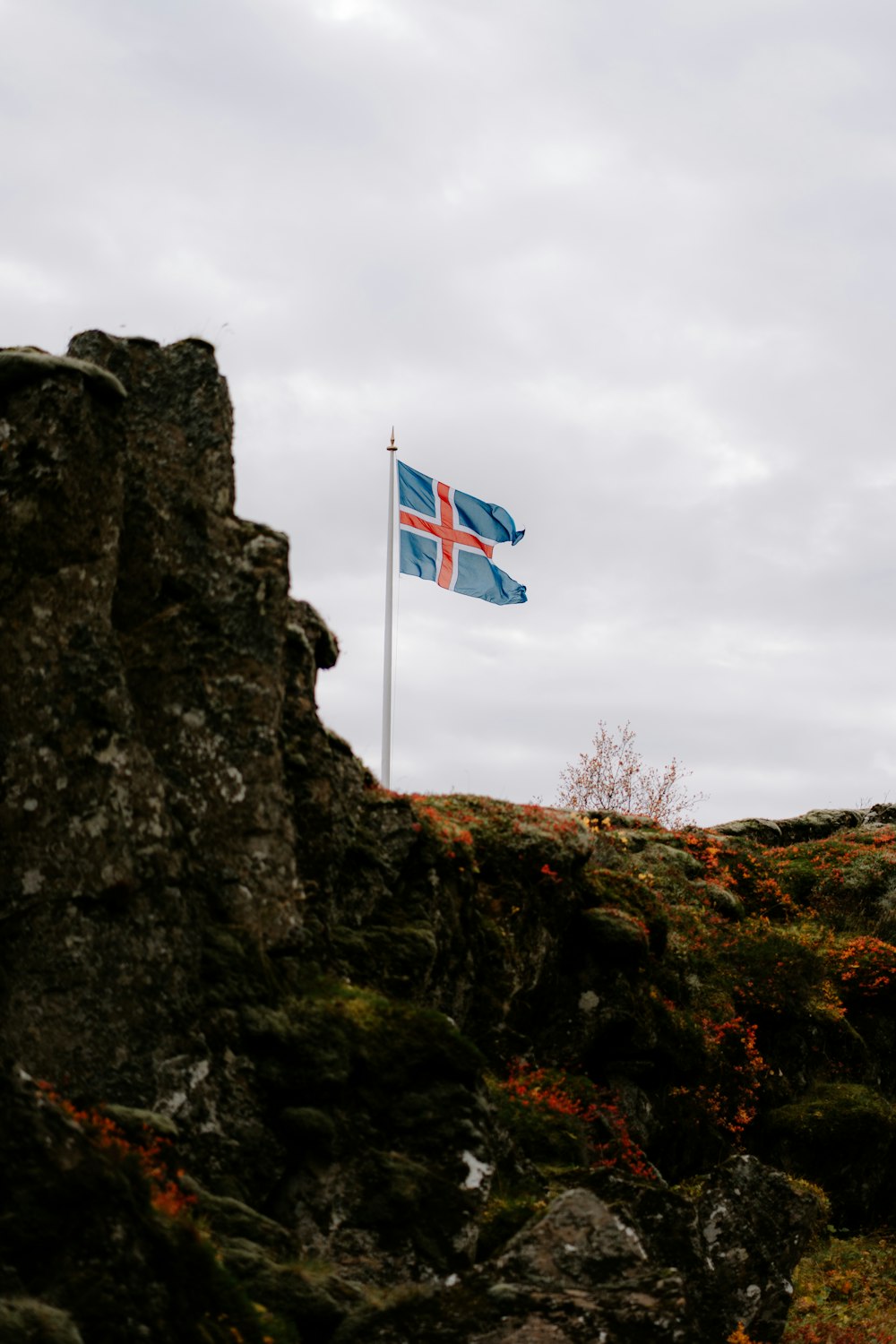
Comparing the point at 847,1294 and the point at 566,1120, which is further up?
the point at 566,1120

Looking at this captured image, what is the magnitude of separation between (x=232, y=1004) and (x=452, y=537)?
56.6 feet

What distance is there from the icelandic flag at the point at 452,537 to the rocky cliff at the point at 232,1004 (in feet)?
36.4

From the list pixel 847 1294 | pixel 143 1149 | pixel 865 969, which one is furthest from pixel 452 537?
pixel 143 1149

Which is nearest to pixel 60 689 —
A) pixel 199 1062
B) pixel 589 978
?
pixel 199 1062

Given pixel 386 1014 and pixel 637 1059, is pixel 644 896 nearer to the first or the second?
pixel 637 1059

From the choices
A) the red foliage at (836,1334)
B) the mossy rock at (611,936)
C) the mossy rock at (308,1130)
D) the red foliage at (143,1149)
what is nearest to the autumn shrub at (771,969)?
the mossy rock at (611,936)

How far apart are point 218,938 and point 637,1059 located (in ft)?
32.6

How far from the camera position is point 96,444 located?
13.1 meters

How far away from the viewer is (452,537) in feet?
92.1

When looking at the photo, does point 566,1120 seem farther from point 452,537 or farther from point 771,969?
point 452,537

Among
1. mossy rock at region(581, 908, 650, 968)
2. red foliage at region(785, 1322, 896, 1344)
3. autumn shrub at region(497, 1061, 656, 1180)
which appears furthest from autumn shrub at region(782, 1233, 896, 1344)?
mossy rock at region(581, 908, 650, 968)

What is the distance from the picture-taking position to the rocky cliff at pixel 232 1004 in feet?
31.3

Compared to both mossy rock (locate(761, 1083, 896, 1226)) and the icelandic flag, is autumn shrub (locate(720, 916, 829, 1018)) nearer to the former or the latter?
mossy rock (locate(761, 1083, 896, 1226))

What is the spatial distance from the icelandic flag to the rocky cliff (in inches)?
437
